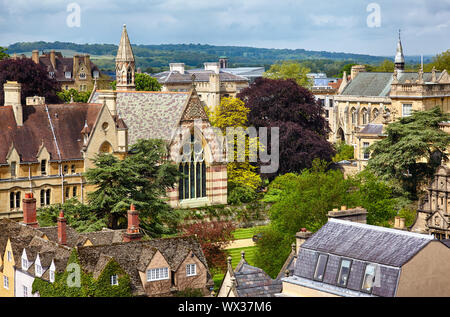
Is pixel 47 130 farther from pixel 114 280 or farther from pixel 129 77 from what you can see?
pixel 114 280

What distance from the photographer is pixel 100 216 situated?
2142 inches

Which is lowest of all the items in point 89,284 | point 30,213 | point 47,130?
point 89,284

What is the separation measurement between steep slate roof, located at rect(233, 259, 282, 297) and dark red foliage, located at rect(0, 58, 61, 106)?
6403 cm

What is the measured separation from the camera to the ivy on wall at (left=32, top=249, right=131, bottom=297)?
39281 millimetres

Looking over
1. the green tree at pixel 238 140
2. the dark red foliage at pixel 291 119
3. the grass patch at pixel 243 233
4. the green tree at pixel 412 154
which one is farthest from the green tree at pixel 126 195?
the dark red foliage at pixel 291 119

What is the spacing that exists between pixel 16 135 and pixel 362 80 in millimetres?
62244

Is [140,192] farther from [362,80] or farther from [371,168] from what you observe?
[362,80]

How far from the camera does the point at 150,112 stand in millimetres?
72375

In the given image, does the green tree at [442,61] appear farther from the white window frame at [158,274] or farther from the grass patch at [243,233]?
the white window frame at [158,274]

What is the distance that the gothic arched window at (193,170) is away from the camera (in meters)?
70.7

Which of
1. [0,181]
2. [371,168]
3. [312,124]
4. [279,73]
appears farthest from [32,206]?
[279,73]

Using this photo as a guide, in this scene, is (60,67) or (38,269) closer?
(38,269)

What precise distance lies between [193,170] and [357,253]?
3990 centimetres

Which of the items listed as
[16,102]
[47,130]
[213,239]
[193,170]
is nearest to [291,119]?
[193,170]
